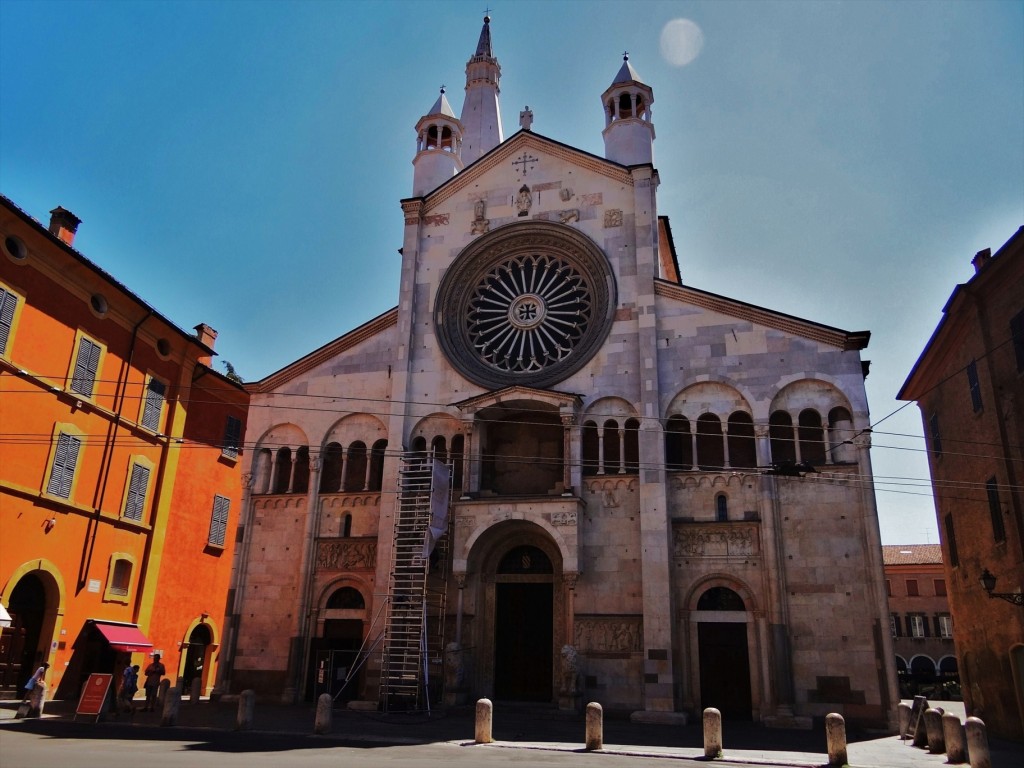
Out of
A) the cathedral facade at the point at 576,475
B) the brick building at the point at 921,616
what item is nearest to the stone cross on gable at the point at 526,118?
the cathedral facade at the point at 576,475

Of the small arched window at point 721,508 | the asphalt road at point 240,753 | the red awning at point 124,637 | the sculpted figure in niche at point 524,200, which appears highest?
the sculpted figure in niche at point 524,200

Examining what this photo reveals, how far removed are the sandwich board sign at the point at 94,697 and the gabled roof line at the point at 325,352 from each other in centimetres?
1069

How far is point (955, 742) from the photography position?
1342cm

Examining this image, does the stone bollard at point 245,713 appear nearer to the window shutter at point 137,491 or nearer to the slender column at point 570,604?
the slender column at point 570,604

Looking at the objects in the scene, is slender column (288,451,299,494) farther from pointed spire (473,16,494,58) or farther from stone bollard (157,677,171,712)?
pointed spire (473,16,494,58)

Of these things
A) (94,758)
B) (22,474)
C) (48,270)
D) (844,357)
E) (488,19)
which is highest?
(488,19)

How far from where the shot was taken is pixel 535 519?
20.8m

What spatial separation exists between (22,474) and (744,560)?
18.7 m

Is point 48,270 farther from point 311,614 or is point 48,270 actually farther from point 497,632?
point 497,632

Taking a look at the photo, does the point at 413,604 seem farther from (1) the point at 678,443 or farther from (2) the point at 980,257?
(2) the point at 980,257

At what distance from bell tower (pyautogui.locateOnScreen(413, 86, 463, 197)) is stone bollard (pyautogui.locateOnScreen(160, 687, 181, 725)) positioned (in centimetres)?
1829

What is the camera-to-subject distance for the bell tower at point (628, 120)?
26.2 metres

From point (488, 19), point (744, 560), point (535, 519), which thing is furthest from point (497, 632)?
point (488, 19)

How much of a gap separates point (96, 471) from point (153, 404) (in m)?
3.34
